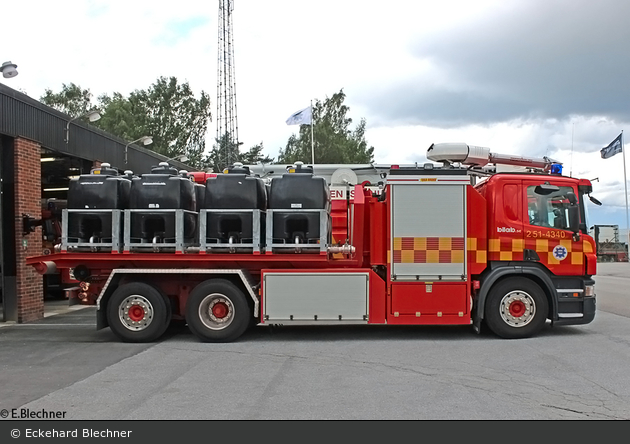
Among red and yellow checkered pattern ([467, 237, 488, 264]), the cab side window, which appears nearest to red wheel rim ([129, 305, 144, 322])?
red and yellow checkered pattern ([467, 237, 488, 264])

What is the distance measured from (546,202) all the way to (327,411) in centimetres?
636

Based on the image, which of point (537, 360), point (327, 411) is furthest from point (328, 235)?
point (327, 411)

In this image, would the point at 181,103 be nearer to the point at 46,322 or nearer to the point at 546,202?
the point at 46,322

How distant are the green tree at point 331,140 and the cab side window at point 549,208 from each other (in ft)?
108

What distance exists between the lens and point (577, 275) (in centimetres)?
Result: 1018

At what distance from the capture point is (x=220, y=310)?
1019 cm

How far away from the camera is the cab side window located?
402 inches

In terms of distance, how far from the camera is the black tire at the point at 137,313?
10.2m

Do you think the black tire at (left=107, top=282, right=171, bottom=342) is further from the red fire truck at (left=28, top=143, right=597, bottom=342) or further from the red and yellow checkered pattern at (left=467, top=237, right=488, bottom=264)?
the red and yellow checkered pattern at (left=467, top=237, right=488, bottom=264)

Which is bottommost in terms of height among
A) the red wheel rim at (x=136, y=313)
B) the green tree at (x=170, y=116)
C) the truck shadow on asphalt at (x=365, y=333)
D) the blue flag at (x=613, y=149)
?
the truck shadow on asphalt at (x=365, y=333)

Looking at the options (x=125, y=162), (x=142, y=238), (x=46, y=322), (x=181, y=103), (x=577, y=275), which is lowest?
(x=46, y=322)

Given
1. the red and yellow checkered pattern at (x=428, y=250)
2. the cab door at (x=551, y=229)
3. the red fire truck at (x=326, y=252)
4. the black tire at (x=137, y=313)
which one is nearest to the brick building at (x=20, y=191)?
the red fire truck at (x=326, y=252)

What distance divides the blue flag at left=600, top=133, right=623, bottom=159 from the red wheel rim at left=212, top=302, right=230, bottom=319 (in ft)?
117

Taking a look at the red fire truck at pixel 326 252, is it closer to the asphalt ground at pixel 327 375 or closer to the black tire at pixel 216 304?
the black tire at pixel 216 304
